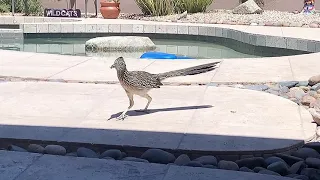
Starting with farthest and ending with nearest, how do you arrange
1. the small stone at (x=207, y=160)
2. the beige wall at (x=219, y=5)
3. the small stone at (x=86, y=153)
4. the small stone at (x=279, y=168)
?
1. the beige wall at (x=219, y=5)
2. the small stone at (x=86, y=153)
3. the small stone at (x=207, y=160)
4. the small stone at (x=279, y=168)

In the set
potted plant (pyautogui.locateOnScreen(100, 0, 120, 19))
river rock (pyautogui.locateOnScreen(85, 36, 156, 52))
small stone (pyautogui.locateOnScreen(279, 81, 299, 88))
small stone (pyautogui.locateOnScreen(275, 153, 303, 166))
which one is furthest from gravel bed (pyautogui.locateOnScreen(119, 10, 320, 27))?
small stone (pyautogui.locateOnScreen(275, 153, 303, 166))

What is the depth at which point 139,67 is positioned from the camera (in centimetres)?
625

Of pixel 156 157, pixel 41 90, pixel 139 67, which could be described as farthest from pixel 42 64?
pixel 156 157

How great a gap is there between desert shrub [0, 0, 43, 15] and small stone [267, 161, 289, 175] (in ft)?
44.4

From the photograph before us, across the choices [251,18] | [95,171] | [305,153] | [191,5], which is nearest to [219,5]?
[191,5]

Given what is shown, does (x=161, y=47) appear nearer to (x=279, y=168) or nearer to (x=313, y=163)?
(x=313, y=163)

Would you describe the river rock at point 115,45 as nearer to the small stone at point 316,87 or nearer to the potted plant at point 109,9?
the small stone at point 316,87

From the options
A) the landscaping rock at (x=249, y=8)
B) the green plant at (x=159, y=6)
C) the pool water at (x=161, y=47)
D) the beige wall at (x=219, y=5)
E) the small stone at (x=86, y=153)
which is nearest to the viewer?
the small stone at (x=86, y=153)

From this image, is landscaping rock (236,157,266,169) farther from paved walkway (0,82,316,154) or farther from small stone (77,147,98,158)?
small stone (77,147,98,158)

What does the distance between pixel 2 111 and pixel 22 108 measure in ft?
0.51

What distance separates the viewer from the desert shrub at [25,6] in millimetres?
15539

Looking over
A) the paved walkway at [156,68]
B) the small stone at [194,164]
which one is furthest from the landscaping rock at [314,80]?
the small stone at [194,164]

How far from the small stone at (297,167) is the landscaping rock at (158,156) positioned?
2.16 ft

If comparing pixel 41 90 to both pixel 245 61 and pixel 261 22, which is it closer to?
pixel 245 61
